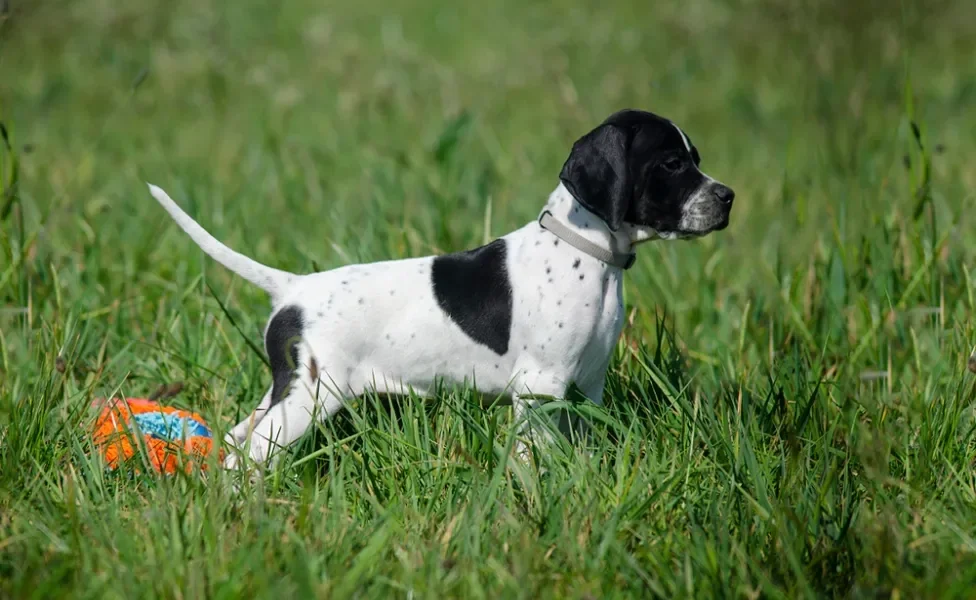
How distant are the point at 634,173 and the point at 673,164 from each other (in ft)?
0.45

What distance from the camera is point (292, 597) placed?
2.46 metres

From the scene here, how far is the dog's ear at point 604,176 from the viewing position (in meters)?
3.24

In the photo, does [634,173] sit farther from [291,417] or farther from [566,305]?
[291,417]

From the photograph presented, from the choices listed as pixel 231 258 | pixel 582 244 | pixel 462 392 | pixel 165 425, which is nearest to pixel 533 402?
pixel 462 392

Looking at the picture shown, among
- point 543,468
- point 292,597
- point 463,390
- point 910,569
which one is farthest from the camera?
point 463,390

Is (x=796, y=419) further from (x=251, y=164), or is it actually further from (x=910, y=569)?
(x=251, y=164)

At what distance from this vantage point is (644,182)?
3.32 meters

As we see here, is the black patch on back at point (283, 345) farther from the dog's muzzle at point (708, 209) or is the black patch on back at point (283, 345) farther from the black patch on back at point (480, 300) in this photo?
the dog's muzzle at point (708, 209)

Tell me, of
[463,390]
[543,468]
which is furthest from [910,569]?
[463,390]

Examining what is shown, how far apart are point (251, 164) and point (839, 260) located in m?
3.78

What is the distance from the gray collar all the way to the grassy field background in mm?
341

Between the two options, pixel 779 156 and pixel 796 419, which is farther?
pixel 779 156

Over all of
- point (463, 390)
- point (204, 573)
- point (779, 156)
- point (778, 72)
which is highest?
point (778, 72)

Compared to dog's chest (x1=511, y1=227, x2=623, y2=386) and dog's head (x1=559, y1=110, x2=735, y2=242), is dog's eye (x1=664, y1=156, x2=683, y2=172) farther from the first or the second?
dog's chest (x1=511, y1=227, x2=623, y2=386)
